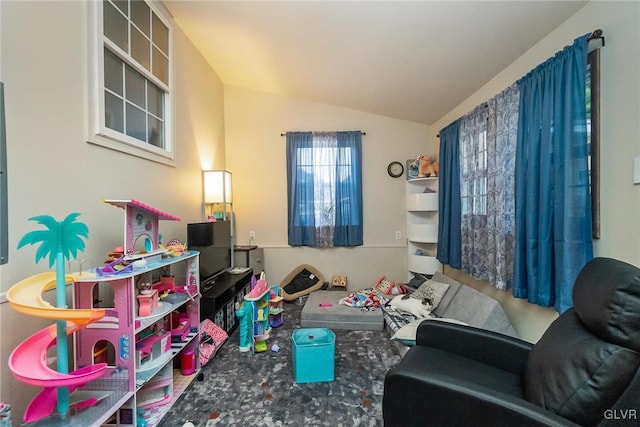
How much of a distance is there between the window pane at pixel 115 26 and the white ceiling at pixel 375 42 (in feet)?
1.99

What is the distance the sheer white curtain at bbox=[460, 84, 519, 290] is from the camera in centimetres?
201

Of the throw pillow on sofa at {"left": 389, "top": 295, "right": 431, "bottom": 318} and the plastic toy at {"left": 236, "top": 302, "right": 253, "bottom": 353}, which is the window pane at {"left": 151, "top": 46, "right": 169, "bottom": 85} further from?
the throw pillow on sofa at {"left": 389, "top": 295, "right": 431, "bottom": 318}

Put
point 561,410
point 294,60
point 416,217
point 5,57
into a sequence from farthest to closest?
point 416,217
point 294,60
point 5,57
point 561,410

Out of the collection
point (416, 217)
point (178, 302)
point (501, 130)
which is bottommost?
point (178, 302)

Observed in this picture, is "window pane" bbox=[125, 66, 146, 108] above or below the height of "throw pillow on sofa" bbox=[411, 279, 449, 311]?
above

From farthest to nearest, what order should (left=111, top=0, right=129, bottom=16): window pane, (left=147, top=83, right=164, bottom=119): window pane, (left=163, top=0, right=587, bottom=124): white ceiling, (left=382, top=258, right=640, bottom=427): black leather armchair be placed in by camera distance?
(left=147, top=83, right=164, bottom=119): window pane
(left=111, top=0, right=129, bottom=16): window pane
(left=163, top=0, right=587, bottom=124): white ceiling
(left=382, top=258, right=640, bottom=427): black leather armchair

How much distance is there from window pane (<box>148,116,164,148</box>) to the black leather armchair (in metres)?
2.50

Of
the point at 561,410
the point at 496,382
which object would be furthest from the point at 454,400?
the point at 496,382

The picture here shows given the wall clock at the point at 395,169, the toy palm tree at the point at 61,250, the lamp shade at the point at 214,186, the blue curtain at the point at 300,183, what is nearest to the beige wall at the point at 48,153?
the toy palm tree at the point at 61,250

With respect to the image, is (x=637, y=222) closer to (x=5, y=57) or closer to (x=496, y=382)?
(x=496, y=382)

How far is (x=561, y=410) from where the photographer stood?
922 millimetres

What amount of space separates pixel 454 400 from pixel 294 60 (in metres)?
3.00

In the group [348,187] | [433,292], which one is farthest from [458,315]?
[348,187]

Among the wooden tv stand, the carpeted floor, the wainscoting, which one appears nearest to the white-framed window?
the wooden tv stand
